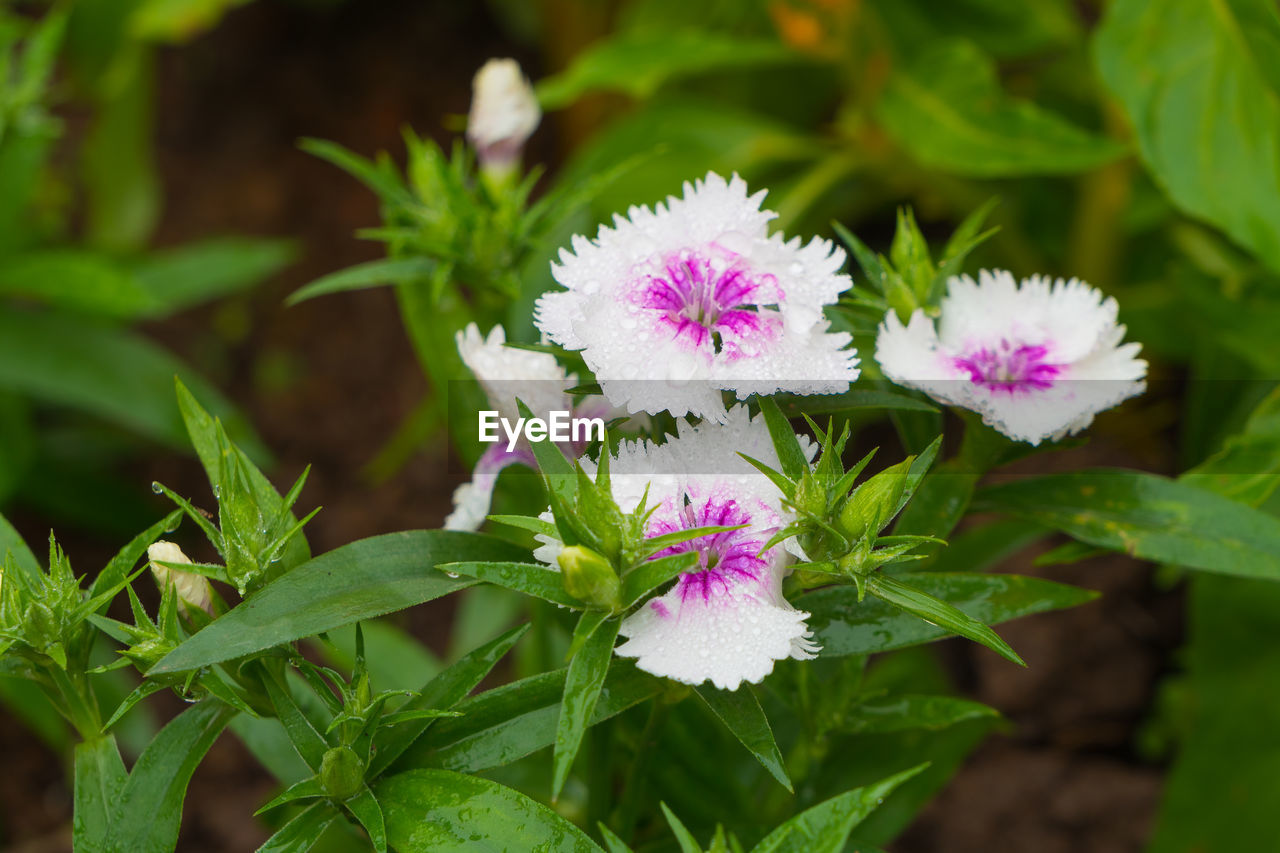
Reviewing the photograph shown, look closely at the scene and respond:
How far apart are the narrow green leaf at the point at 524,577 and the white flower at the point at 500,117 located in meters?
0.59

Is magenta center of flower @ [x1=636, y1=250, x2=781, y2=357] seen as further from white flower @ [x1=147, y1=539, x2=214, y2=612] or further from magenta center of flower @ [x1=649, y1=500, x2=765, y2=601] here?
white flower @ [x1=147, y1=539, x2=214, y2=612]

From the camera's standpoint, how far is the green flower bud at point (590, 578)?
2.15 feet

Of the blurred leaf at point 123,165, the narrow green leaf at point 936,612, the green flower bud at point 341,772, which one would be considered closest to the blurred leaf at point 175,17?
the blurred leaf at point 123,165

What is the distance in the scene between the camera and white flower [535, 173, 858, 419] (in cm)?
73

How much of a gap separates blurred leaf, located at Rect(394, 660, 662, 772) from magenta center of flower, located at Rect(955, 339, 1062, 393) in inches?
13.1

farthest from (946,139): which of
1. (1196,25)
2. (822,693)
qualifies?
(822,693)

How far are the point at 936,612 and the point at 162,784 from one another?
0.52 metres

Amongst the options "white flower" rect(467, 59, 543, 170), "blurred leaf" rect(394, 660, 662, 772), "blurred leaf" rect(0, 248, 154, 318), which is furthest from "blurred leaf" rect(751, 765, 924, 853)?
"blurred leaf" rect(0, 248, 154, 318)

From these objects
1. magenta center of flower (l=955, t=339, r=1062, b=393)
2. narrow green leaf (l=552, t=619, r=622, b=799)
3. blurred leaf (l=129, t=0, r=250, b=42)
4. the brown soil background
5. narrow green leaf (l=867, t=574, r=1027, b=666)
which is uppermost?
blurred leaf (l=129, t=0, r=250, b=42)

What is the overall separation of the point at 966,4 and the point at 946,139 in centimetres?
41

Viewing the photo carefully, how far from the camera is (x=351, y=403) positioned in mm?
2227

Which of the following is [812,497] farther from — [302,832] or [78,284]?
[78,284]

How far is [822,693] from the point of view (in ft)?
2.97

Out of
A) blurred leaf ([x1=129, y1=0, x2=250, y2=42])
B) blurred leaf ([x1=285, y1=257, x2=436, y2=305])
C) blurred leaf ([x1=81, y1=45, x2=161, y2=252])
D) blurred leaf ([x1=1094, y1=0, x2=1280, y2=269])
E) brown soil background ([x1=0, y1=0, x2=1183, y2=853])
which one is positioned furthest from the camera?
blurred leaf ([x1=81, y1=45, x2=161, y2=252])
